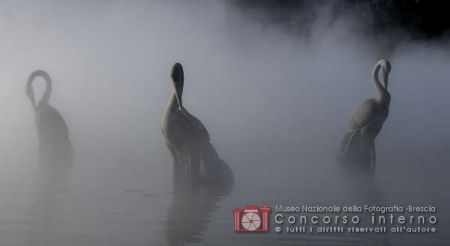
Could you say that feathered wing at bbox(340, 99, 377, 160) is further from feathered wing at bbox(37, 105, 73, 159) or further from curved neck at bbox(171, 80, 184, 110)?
feathered wing at bbox(37, 105, 73, 159)

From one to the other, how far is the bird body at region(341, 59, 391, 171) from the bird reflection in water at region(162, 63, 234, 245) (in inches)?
64.3

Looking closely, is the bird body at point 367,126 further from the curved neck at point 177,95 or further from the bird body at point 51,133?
the bird body at point 51,133

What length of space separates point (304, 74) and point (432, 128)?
743cm

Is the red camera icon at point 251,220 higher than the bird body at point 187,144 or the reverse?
the reverse

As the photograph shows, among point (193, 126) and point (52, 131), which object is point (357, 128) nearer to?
point (193, 126)

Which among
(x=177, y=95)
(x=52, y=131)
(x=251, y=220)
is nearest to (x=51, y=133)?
(x=52, y=131)

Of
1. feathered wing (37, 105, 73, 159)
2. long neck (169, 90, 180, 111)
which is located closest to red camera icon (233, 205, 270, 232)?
long neck (169, 90, 180, 111)

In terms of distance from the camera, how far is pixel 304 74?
2150 centimetres

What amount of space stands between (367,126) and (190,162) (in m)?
2.16

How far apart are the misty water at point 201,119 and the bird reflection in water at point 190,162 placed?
Answer: 8 centimetres

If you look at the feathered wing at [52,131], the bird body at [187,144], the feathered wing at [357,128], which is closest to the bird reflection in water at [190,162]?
the bird body at [187,144]

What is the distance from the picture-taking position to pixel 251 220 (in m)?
6.90

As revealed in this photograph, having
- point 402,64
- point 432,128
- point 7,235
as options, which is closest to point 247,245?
point 7,235

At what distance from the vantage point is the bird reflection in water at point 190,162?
27.6ft
